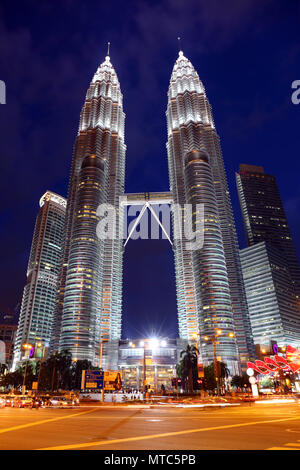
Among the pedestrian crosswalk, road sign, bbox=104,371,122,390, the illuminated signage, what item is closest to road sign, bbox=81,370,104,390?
road sign, bbox=104,371,122,390

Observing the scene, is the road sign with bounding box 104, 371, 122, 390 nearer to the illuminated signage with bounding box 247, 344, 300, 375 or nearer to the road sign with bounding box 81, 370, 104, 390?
the road sign with bounding box 81, 370, 104, 390

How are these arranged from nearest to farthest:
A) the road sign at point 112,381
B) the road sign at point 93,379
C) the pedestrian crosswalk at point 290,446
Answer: the pedestrian crosswalk at point 290,446 → the road sign at point 93,379 → the road sign at point 112,381

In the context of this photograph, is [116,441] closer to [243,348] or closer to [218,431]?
[218,431]

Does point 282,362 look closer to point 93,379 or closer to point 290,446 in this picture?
point 93,379

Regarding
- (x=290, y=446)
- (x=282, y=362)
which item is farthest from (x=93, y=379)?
(x=290, y=446)

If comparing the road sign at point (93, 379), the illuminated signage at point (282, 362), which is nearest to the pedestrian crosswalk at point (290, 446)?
the road sign at point (93, 379)

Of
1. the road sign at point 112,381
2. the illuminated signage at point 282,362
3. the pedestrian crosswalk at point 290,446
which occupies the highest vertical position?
the illuminated signage at point 282,362

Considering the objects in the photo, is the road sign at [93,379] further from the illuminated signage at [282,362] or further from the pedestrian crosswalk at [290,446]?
the pedestrian crosswalk at [290,446]

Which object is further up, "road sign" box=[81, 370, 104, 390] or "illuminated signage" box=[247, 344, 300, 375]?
"illuminated signage" box=[247, 344, 300, 375]

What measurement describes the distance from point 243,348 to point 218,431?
662 feet

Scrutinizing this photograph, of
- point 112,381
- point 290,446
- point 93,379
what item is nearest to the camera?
point 290,446

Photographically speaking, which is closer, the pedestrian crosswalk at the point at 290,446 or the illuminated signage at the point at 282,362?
the pedestrian crosswalk at the point at 290,446

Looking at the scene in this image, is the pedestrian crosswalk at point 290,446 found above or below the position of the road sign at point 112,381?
below
